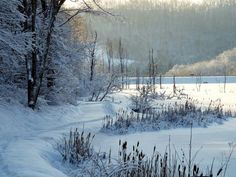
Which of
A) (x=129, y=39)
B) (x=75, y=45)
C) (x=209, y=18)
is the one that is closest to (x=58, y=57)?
(x=75, y=45)

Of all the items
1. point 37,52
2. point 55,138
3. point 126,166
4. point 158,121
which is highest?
point 37,52

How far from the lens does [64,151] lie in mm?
9039

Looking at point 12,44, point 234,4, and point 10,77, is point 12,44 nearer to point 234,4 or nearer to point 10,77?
point 10,77

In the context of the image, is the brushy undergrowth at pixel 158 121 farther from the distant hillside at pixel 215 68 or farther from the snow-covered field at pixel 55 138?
the distant hillside at pixel 215 68

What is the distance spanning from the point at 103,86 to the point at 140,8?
150 m

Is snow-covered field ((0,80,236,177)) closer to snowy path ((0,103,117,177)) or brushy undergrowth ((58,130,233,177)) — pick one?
snowy path ((0,103,117,177))

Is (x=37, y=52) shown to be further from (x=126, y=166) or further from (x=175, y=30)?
(x=175, y=30)

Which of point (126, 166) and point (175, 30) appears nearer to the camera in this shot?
point (126, 166)

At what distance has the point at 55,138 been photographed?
1063 cm

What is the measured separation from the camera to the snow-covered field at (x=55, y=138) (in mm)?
7148

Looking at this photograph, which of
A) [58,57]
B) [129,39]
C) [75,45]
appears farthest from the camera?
[129,39]

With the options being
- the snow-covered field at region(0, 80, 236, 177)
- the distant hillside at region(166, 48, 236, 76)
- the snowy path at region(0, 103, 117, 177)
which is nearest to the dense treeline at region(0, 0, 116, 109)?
the snow-covered field at region(0, 80, 236, 177)

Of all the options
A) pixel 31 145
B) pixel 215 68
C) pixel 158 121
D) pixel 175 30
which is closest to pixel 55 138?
pixel 31 145

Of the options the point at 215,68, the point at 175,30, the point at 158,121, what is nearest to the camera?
the point at 158,121
